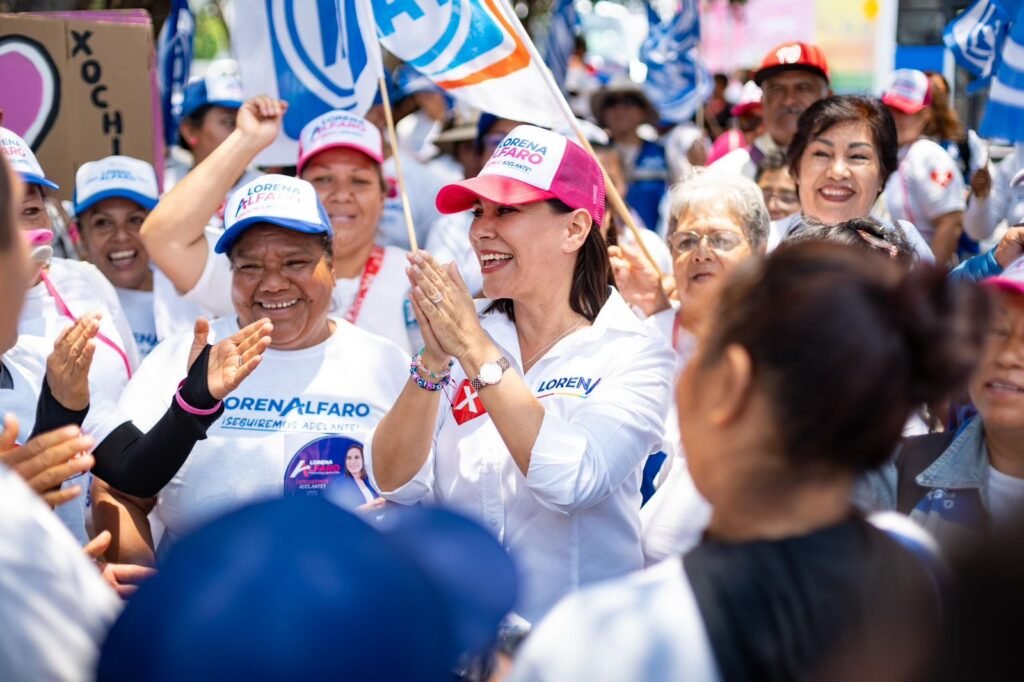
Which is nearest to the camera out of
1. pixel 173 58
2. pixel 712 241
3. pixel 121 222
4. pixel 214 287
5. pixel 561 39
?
pixel 712 241

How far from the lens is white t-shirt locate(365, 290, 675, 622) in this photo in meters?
2.98

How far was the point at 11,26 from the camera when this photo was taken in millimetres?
5121

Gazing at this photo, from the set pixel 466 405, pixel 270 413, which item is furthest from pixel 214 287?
pixel 466 405

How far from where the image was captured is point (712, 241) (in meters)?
3.96

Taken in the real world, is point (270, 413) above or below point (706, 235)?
below

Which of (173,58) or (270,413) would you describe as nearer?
(270,413)

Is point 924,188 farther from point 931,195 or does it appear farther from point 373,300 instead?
point 373,300

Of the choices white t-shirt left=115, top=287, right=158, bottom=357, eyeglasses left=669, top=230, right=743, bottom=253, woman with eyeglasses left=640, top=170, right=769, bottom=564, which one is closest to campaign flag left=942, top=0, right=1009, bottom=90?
woman with eyeglasses left=640, top=170, right=769, bottom=564

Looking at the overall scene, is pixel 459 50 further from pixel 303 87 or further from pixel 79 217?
pixel 79 217

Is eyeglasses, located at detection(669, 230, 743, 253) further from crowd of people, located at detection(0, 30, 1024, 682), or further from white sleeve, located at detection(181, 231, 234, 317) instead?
white sleeve, located at detection(181, 231, 234, 317)

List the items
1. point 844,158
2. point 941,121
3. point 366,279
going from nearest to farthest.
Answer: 1. point 844,158
2. point 366,279
3. point 941,121

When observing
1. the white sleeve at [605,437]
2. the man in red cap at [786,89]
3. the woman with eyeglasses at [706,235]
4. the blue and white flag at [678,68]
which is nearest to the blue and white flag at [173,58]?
the man in red cap at [786,89]

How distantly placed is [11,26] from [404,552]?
4519 mm

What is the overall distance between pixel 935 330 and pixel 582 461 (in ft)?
4.51
